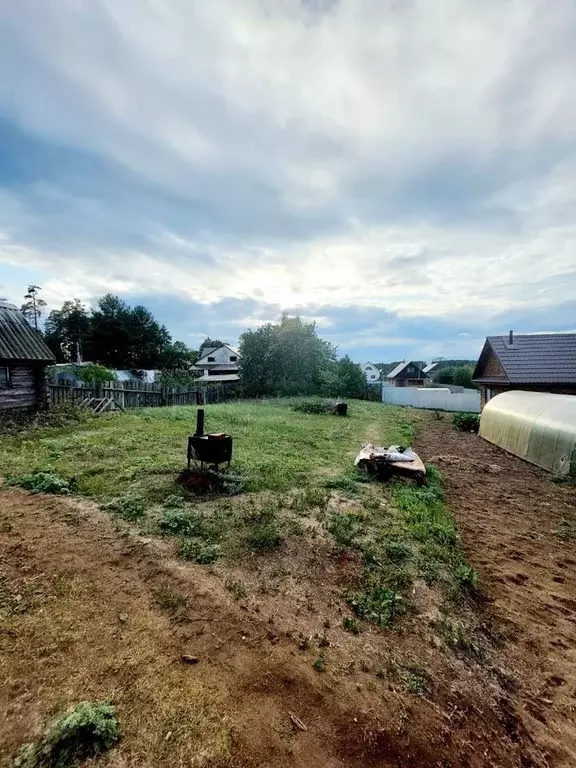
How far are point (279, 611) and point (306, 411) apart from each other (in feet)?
60.0

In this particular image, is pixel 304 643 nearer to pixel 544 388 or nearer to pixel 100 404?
pixel 100 404

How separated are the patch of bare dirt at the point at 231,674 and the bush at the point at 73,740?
8 centimetres

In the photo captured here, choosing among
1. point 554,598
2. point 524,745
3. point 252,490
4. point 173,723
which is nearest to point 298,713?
point 173,723

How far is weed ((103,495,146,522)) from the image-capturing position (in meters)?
5.68

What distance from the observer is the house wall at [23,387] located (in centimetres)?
1338

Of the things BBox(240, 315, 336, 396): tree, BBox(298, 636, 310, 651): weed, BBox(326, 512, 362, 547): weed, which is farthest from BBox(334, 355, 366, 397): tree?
BBox(298, 636, 310, 651): weed

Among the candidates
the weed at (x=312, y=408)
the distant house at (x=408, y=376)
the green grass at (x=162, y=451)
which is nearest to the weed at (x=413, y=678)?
the green grass at (x=162, y=451)

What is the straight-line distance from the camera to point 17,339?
14.0 metres

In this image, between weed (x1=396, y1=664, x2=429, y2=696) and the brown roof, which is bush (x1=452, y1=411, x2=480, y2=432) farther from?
weed (x1=396, y1=664, x2=429, y2=696)

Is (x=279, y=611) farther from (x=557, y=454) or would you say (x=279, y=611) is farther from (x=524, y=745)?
(x=557, y=454)

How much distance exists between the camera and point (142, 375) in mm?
46312

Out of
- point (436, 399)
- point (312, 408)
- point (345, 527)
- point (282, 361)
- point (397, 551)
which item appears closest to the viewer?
point (397, 551)

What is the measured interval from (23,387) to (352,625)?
15.1 metres

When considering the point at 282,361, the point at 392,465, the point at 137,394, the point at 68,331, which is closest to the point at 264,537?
the point at 392,465
